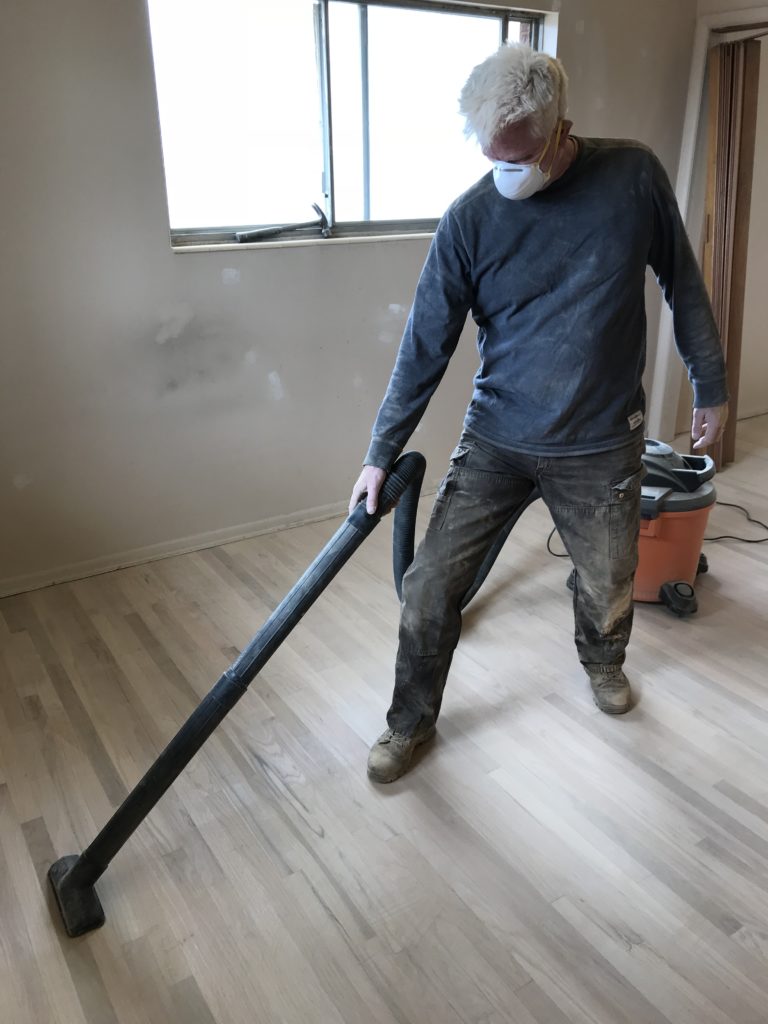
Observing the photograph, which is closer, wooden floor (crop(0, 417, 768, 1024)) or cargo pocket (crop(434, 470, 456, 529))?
wooden floor (crop(0, 417, 768, 1024))

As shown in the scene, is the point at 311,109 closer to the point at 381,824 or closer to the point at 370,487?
the point at 370,487

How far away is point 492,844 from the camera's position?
162cm

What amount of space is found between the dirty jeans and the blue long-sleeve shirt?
52 mm

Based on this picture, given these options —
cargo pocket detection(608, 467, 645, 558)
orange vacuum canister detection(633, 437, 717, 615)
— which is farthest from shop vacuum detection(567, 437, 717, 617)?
cargo pocket detection(608, 467, 645, 558)

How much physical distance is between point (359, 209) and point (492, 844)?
2.31 metres

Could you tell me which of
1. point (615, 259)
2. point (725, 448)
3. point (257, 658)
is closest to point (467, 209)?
point (615, 259)

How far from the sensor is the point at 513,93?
4.50ft

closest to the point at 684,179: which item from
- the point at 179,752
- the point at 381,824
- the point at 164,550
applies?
the point at 164,550

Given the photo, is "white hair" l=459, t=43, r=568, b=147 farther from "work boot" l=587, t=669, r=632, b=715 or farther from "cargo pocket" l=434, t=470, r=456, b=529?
"work boot" l=587, t=669, r=632, b=715

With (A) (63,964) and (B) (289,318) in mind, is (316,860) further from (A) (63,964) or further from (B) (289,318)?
(B) (289,318)

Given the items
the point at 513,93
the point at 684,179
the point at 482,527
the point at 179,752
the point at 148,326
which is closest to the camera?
the point at 513,93

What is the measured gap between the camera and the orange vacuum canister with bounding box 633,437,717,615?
7.69 feet

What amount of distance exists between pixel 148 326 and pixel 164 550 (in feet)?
2.60

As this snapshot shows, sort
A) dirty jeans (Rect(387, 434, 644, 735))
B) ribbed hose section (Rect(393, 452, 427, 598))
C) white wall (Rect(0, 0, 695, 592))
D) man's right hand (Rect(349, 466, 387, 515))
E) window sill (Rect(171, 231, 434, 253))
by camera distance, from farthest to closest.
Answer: window sill (Rect(171, 231, 434, 253)) → white wall (Rect(0, 0, 695, 592)) → ribbed hose section (Rect(393, 452, 427, 598)) → dirty jeans (Rect(387, 434, 644, 735)) → man's right hand (Rect(349, 466, 387, 515))
